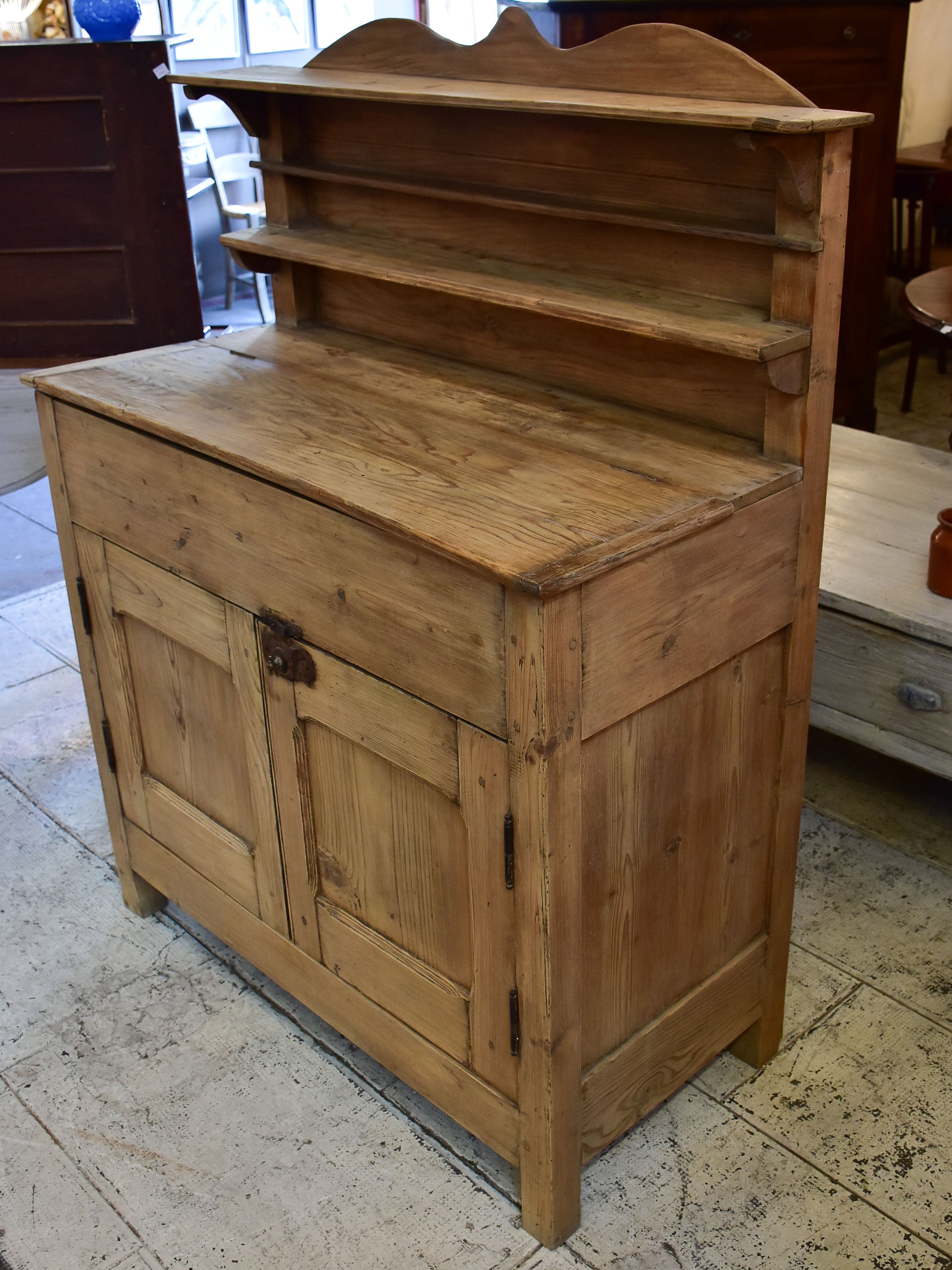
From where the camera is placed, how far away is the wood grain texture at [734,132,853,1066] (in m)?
1.39

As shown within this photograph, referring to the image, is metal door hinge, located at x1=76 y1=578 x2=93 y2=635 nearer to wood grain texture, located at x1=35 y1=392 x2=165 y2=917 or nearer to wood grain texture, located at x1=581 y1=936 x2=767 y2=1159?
wood grain texture, located at x1=35 y1=392 x2=165 y2=917

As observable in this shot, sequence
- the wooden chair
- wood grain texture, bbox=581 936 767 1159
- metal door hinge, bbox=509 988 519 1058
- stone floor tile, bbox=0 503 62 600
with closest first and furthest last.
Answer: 1. metal door hinge, bbox=509 988 519 1058
2. wood grain texture, bbox=581 936 767 1159
3. stone floor tile, bbox=0 503 62 600
4. the wooden chair

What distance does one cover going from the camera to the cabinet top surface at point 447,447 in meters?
1.33

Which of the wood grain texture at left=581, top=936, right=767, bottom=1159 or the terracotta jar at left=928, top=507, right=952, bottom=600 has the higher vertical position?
the terracotta jar at left=928, top=507, right=952, bottom=600

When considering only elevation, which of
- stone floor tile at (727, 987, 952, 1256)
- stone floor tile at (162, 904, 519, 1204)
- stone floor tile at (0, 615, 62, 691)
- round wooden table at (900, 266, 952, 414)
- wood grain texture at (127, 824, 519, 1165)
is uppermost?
round wooden table at (900, 266, 952, 414)

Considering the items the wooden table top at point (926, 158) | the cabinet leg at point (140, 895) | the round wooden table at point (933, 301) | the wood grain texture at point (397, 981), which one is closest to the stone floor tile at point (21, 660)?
the cabinet leg at point (140, 895)

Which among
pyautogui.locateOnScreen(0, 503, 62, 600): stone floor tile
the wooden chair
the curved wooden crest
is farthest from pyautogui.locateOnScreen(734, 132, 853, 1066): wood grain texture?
the wooden chair

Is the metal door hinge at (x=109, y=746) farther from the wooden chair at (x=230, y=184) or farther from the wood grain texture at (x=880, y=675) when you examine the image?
→ the wooden chair at (x=230, y=184)

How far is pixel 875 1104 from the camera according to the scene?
5.95ft

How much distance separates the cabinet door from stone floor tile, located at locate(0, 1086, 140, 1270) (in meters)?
0.45

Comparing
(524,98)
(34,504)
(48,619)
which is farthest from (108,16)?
(524,98)

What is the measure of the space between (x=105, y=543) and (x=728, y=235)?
1.09 metres

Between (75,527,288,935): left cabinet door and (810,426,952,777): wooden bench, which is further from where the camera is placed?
(810,426,952,777): wooden bench

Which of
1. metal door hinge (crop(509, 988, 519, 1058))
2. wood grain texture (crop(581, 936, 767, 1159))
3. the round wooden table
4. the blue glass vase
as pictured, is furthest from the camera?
the blue glass vase
